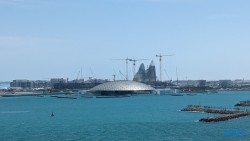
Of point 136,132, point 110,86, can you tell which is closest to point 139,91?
point 110,86

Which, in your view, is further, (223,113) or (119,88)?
(119,88)

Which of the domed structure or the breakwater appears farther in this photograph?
the domed structure

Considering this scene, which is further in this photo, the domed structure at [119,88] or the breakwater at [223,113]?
the domed structure at [119,88]

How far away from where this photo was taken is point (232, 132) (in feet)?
126

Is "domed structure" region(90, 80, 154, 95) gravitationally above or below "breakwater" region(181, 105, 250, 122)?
above

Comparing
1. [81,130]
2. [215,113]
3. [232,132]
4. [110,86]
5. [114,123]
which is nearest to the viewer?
[232,132]

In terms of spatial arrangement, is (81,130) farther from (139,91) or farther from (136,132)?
(139,91)

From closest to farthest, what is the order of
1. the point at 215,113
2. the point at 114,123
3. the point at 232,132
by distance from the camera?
the point at 232,132 < the point at 114,123 < the point at 215,113

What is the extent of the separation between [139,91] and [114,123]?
85.2 m

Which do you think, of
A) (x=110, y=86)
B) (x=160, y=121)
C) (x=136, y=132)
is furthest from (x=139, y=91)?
(x=136, y=132)

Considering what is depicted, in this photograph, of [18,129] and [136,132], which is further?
[18,129]

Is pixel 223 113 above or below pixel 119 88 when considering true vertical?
below

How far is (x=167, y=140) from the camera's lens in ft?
116

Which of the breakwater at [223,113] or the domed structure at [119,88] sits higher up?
the domed structure at [119,88]
